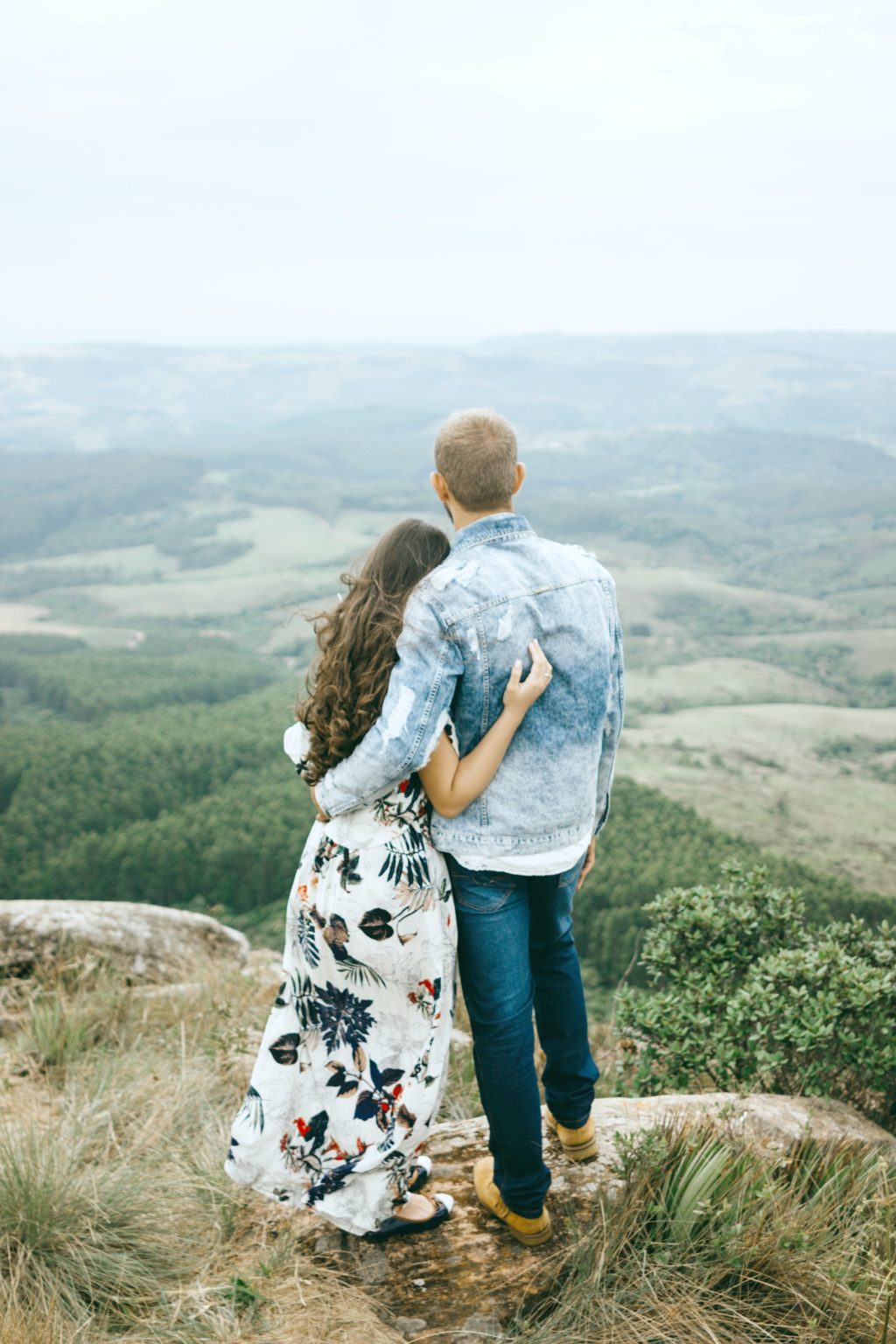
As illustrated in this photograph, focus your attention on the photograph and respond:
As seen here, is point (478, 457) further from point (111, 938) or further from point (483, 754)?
point (111, 938)

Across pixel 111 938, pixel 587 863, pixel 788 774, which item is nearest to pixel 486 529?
pixel 587 863

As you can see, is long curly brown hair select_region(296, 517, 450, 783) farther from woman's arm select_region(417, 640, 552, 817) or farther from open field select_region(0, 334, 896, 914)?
open field select_region(0, 334, 896, 914)

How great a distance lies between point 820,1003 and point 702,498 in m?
138

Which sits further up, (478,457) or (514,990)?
(478,457)

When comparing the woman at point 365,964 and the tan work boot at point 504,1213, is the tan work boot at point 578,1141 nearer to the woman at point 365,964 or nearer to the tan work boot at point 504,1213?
the tan work boot at point 504,1213

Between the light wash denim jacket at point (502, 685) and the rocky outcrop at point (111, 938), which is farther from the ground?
the light wash denim jacket at point (502, 685)

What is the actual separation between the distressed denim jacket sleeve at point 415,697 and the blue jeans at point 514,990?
342 millimetres

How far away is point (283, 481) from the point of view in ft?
433

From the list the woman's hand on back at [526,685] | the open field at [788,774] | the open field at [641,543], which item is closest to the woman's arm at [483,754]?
the woman's hand on back at [526,685]

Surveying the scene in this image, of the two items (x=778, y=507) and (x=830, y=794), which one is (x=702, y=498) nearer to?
(x=778, y=507)

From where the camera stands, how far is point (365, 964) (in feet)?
7.14

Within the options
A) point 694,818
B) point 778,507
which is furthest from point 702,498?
point 694,818

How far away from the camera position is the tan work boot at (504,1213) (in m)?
2.25

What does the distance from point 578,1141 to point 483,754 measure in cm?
121
